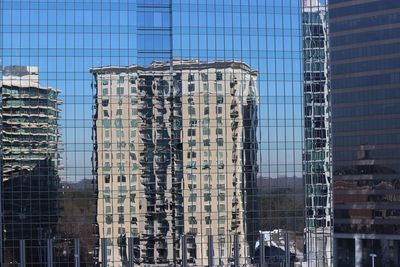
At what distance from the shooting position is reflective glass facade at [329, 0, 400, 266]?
119 meters

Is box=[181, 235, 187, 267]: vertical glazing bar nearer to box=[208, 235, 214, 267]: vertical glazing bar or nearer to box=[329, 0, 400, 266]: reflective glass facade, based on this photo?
box=[208, 235, 214, 267]: vertical glazing bar

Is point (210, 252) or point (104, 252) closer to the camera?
point (104, 252)

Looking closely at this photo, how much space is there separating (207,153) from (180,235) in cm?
691

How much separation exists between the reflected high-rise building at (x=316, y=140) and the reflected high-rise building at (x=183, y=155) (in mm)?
4691

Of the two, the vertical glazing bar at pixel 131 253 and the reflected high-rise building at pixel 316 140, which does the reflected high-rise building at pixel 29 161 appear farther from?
the reflected high-rise building at pixel 316 140

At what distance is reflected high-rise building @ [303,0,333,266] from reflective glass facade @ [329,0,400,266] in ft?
163

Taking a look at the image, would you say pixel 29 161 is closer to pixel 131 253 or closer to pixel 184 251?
pixel 131 253

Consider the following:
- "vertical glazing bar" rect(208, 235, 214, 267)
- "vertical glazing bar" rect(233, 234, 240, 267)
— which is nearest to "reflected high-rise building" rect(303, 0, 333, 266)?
"vertical glazing bar" rect(233, 234, 240, 267)

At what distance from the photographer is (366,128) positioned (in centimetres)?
12125

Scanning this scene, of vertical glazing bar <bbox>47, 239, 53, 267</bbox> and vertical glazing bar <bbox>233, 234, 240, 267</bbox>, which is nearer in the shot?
vertical glazing bar <bbox>47, 239, 53, 267</bbox>

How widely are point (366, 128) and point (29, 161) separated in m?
66.9

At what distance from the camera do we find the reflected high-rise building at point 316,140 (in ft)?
227

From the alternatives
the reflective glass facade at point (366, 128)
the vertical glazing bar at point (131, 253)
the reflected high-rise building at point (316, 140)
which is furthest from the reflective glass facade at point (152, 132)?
the reflective glass facade at point (366, 128)

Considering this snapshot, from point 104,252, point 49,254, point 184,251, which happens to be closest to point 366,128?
point 184,251
